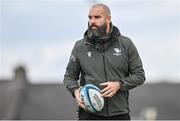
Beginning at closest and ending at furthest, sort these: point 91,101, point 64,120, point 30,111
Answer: point 91,101 < point 64,120 < point 30,111

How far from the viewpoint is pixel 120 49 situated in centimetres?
878

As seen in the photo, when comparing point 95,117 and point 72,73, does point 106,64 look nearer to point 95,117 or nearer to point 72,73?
point 72,73

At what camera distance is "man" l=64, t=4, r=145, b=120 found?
342 inches

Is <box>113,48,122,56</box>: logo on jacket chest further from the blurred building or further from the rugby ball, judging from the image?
the blurred building

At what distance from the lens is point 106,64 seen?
8734 millimetres

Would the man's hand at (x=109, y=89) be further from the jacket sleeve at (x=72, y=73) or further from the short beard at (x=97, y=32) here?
the short beard at (x=97, y=32)

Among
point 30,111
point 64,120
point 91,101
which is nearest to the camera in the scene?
point 91,101

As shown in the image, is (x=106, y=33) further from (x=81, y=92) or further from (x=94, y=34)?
(x=81, y=92)

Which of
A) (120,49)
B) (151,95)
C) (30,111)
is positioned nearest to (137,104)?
(151,95)

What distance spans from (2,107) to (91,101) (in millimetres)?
42123

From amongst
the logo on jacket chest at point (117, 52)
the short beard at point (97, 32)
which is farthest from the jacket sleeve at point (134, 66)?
the short beard at point (97, 32)

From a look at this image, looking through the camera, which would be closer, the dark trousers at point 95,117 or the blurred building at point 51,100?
the dark trousers at point 95,117

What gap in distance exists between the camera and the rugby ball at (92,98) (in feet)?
28.2

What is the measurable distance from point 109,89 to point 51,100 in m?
41.5
